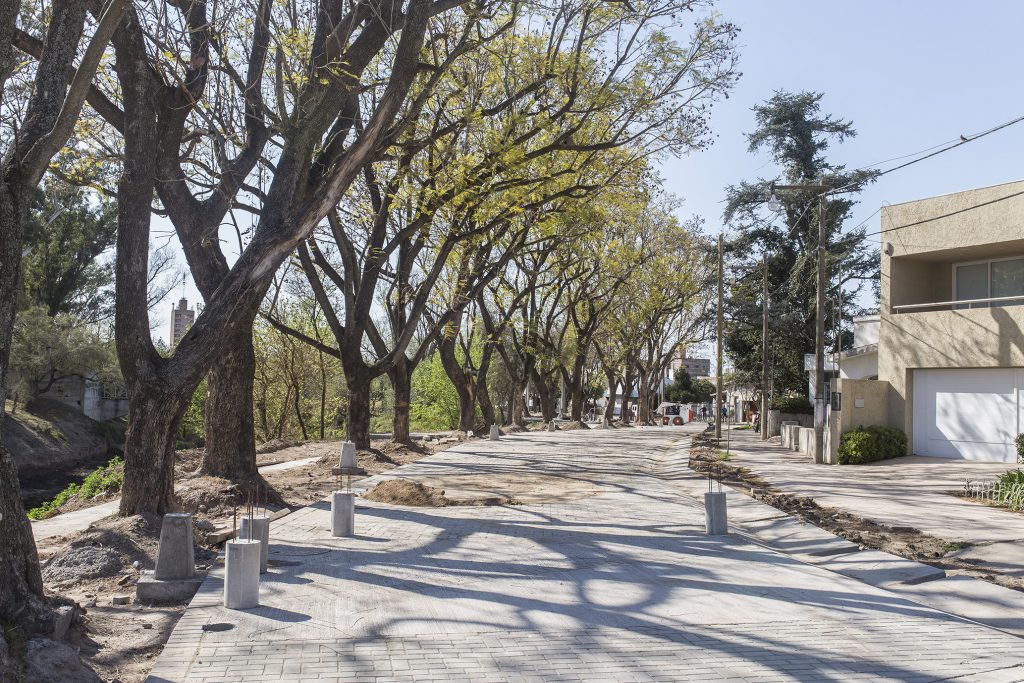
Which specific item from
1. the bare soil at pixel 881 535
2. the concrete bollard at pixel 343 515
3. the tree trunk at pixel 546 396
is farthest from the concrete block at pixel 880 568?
the tree trunk at pixel 546 396

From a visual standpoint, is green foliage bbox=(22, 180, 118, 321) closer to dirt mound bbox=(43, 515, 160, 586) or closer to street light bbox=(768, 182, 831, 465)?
street light bbox=(768, 182, 831, 465)

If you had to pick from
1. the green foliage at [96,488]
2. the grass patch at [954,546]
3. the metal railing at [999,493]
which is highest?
the metal railing at [999,493]

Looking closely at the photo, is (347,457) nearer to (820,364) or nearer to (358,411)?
(358,411)

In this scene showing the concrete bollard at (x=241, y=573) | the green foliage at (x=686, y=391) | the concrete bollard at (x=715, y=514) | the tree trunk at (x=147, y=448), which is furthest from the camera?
the green foliage at (x=686, y=391)

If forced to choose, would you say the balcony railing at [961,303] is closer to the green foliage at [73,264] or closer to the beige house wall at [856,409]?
the beige house wall at [856,409]

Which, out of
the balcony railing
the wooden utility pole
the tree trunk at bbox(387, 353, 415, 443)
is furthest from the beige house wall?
the tree trunk at bbox(387, 353, 415, 443)

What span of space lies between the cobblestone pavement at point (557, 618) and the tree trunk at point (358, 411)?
10.3m

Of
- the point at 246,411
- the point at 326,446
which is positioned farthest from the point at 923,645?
the point at 326,446

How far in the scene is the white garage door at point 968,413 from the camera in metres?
24.5

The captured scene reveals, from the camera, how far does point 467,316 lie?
43.6 meters

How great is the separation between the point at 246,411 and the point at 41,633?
8.83 metres

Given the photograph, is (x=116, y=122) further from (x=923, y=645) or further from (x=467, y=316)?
(x=467, y=316)

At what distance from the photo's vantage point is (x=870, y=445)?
25578 millimetres

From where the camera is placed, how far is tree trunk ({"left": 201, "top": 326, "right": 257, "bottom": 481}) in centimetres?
1451
